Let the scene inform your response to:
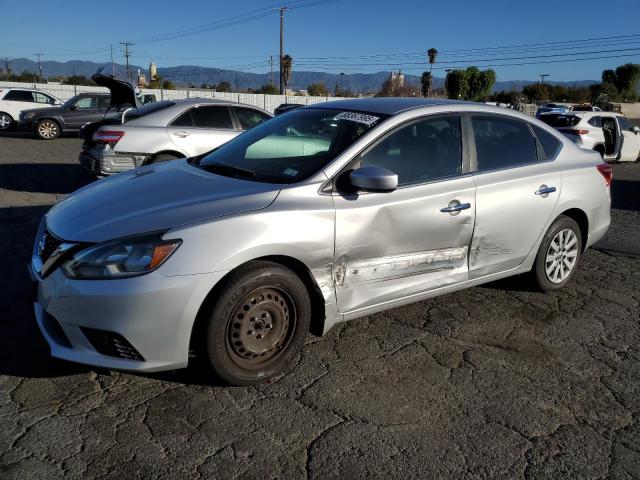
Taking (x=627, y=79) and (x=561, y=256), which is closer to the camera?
(x=561, y=256)

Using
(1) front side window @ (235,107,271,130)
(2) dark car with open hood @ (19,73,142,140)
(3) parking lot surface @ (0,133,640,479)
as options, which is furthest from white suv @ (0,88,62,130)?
(3) parking lot surface @ (0,133,640,479)

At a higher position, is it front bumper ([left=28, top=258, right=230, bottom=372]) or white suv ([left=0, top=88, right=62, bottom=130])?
white suv ([left=0, top=88, right=62, bottom=130])

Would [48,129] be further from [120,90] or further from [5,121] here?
[120,90]

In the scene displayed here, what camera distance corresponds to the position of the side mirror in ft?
10.3

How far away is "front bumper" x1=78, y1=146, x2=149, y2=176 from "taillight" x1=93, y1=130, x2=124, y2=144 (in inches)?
4.3

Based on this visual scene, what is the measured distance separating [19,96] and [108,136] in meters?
15.0

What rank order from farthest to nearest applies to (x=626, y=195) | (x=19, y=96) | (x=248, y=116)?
(x=19, y=96) → (x=626, y=195) → (x=248, y=116)

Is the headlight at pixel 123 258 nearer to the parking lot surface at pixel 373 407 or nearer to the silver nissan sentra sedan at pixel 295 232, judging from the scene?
the silver nissan sentra sedan at pixel 295 232

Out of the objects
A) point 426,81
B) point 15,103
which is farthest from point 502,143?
point 426,81

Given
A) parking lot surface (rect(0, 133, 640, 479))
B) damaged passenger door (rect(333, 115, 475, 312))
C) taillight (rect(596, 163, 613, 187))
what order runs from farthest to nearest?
taillight (rect(596, 163, 613, 187))
damaged passenger door (rect(333, 115, 475, 312))
parking lot surface (rect(0, 133, 640, 479))

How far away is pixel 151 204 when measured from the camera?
121 inches

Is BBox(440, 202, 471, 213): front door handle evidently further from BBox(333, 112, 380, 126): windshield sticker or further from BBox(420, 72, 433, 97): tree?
BBox(420, 72, 433, 97): tree

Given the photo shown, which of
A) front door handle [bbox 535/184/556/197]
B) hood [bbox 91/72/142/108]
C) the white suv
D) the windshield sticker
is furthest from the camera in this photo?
the white suv

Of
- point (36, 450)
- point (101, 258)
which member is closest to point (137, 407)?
point (36, 450)
